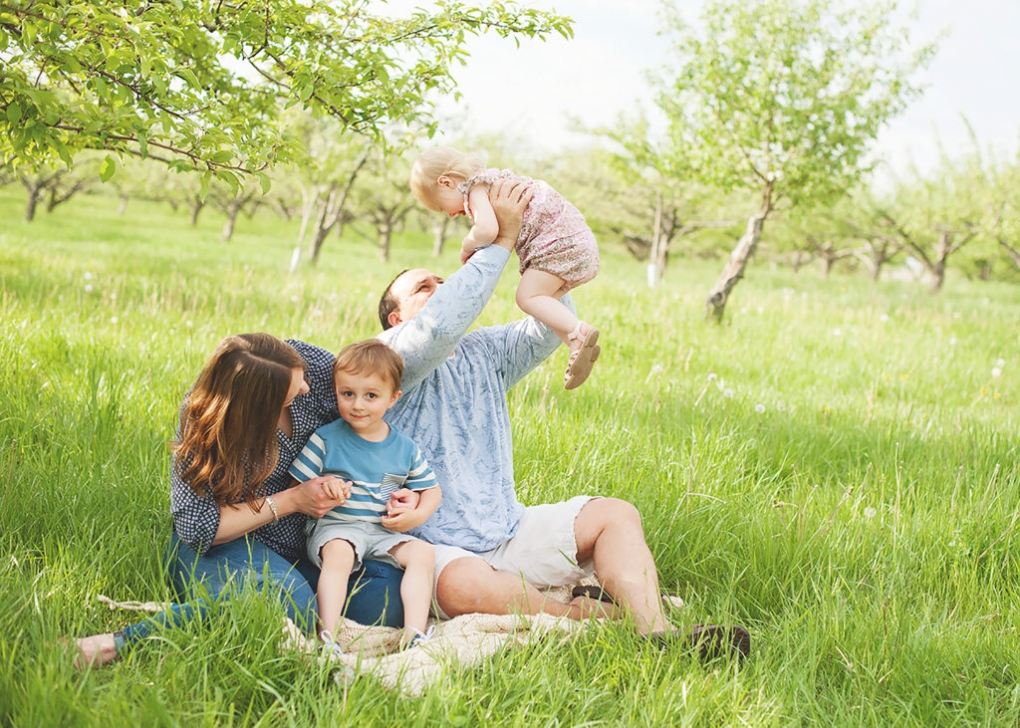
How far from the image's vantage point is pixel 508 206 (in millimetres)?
2916

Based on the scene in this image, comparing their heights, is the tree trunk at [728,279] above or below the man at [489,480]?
above

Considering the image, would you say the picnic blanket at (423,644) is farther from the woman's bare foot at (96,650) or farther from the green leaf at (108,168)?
the green leaf at (108,168)

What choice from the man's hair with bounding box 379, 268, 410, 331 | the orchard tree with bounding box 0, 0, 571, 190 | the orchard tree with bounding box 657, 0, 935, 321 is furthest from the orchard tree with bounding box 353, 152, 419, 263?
the man's hair with bounding box 379, 268, 410, 331

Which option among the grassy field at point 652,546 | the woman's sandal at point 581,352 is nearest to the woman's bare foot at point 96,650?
the grassy field at point 652,546

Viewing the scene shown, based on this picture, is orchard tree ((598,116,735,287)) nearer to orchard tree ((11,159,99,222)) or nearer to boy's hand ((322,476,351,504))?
boy's hand ((322,476,351,504))

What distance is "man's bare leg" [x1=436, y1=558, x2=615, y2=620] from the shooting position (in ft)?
8.83

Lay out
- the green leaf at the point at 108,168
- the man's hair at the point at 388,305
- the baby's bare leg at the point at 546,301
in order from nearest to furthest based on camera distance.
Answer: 1. the green leaf at the point at 108,168
2. the baby's bare leg at the point at 546,301
3. the man's hair at the point at 388,305

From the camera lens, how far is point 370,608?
2.67 meters

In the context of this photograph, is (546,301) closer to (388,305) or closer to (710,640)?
(388,305)

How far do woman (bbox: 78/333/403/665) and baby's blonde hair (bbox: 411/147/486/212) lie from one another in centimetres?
79

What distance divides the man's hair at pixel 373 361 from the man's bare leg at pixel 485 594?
64 centimetres

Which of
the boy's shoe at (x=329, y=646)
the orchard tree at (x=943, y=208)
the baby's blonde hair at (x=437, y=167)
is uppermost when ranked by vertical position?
the orchard tree at (x=943, y=208)

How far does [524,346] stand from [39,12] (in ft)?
6.38

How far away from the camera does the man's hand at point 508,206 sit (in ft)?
9.58
